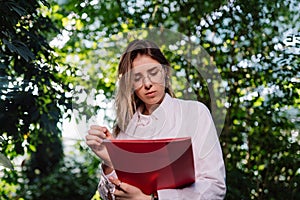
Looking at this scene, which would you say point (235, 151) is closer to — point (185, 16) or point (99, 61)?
point (185, 16)

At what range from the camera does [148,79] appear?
1.37 metres

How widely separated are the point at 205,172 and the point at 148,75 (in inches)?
11.7

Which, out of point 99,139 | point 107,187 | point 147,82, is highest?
point 147,82

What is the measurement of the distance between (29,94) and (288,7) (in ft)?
4.74

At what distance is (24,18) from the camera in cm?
238

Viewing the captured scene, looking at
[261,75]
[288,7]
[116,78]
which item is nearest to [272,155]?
[261,75]

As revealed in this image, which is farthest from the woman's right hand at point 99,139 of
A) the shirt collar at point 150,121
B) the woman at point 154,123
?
the shirt collar at point 150,121

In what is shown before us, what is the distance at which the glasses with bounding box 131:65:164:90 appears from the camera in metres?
1.38


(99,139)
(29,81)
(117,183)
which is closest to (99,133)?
(99,139)

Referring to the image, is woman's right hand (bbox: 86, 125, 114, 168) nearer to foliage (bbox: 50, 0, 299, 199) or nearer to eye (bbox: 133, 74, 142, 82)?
eye (bbox: 133, 74, 142, 82)

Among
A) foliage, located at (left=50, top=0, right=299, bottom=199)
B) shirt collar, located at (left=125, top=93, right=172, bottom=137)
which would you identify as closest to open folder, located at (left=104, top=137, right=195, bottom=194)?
shirt collar, located at (left=125, top=93, right=172, bottom=137)

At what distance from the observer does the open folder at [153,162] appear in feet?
3.97

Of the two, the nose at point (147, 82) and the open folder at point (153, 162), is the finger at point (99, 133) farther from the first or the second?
the nose at point (147, 82)

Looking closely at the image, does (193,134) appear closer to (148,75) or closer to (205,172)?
(205,172)
